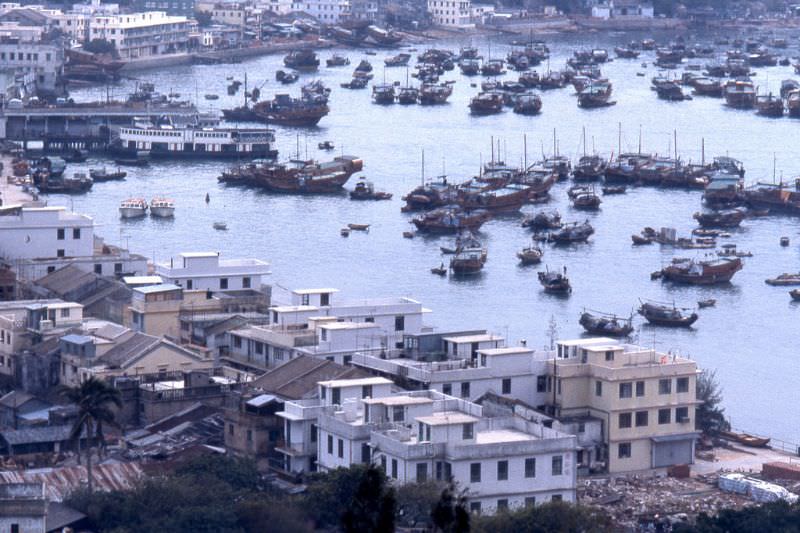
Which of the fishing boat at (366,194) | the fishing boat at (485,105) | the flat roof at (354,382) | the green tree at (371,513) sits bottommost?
the fishing boat at (366,194)

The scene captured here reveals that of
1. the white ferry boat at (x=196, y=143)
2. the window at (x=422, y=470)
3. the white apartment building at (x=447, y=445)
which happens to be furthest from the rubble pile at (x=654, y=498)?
the white ferry boat at (x=196, y=143)

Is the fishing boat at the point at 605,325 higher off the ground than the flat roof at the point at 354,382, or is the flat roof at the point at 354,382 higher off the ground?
the flat roof at the point at 354,382

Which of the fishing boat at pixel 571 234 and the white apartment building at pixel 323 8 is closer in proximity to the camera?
the fishing boat at pixel 571 234

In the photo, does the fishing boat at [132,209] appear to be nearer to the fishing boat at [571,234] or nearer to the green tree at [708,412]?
the fishing boat at [571,234]

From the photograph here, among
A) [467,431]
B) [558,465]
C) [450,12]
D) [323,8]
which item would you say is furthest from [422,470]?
[450,12]

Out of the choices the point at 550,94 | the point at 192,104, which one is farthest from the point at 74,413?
the point at 550,94

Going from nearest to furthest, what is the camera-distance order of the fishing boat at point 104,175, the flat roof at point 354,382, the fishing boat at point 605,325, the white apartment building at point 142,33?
the flat roof at point 354,382 < the fishing boat at point 605,325 < the fishing boat at point 104,175 < the white apartment building at point 142,33
